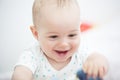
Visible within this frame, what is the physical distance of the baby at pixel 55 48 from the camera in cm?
77

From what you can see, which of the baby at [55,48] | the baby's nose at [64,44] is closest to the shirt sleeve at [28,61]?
the baby at [55,48]

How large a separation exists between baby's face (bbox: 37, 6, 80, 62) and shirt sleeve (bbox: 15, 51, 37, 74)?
0.07 meters

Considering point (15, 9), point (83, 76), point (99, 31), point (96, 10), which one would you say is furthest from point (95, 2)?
Answer: point (83, 76)

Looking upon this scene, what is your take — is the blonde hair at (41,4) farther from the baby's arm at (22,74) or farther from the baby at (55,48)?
the baby's arm at (22,74)

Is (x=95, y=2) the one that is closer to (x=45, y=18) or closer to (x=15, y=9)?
(x=15, y=9)

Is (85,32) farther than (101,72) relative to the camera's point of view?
Yes

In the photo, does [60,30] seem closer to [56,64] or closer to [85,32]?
[56,64]

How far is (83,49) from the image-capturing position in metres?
0.91

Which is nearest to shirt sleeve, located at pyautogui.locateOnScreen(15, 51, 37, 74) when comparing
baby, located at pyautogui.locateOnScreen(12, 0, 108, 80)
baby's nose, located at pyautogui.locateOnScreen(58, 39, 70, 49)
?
baby, located at pyautogui.locateOnScreen(12, 0, 108, 80)

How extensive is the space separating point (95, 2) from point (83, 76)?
51cm

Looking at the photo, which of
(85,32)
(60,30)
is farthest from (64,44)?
(85,32)

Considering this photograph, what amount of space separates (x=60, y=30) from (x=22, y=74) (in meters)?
0.14

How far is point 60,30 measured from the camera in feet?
2.50

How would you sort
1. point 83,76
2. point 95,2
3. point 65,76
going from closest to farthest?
point 83,76, point 65,76, point 95,2
